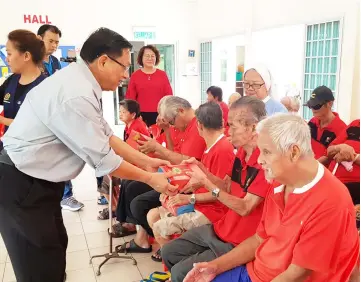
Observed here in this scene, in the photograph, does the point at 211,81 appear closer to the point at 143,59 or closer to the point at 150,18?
the point at 150,18

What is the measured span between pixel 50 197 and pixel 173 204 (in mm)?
797

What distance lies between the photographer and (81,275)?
103 inches

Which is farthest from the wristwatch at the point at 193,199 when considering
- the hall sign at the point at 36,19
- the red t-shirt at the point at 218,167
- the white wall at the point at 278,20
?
the hall sign at the point at 36,19

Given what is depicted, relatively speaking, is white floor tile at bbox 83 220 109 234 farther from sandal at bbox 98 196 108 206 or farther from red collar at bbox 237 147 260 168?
red collar at bbox 237 147 260 168

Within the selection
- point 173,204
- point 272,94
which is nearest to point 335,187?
point 173,204

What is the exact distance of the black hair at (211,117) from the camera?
221cm

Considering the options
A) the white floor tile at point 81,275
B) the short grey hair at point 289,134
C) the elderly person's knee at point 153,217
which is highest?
the short grey hair at point 289,134

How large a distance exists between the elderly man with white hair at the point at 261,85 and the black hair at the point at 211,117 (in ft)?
2.25

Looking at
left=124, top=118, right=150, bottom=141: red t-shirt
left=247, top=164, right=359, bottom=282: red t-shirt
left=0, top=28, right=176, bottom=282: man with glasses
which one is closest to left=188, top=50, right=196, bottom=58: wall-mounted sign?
left=124, top=118, right=150, bottom=141: red t-shirt

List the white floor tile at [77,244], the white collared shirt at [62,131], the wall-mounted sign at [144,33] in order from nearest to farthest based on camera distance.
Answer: the white collared shirt at [62,131] → the white floor tile at [77,244] → the wall-mounted sign at [144,33]

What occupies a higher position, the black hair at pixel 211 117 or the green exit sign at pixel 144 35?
the green exit sign at pixel 144 35

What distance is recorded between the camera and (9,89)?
8.57ft

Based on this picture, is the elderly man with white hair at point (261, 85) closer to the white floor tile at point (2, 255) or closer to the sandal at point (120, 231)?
the sandal at point (120, 231)

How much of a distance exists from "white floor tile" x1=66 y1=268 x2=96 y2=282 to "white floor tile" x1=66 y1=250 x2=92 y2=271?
5 centimetres
